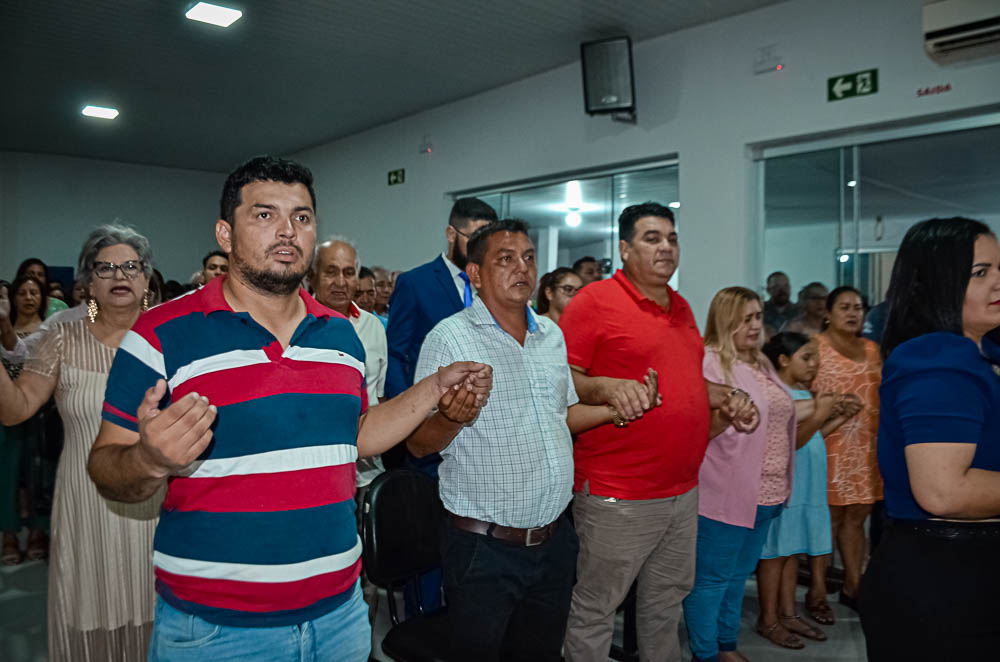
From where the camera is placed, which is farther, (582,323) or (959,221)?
(582,323)

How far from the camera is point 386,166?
8.47 metres

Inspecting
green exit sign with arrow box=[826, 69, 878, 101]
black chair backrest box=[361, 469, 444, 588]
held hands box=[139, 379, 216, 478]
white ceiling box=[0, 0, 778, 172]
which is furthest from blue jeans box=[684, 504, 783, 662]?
white ceiling box=[0, 0, 778, 172]

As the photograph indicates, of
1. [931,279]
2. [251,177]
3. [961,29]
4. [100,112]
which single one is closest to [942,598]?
[931,279]

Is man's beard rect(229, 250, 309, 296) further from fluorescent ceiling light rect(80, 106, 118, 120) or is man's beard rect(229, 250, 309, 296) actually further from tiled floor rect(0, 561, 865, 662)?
fluorescent ceiling light rect(80, 106, 118, 120)

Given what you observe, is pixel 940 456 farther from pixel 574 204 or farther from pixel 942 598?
pixel 574 204

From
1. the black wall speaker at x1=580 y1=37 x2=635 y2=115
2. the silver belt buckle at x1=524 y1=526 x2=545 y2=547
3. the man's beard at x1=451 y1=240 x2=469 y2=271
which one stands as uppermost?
the black wall speaker at x1=580 y1=37 x2=635 y2=115

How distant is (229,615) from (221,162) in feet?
34.8

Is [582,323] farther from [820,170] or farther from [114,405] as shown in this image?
[820,170]

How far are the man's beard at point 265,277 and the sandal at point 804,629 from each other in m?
3.03

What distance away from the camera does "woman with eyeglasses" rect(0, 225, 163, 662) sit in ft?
6.89

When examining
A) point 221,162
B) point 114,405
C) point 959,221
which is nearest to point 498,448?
point 114,405

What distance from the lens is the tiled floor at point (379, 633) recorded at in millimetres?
3076

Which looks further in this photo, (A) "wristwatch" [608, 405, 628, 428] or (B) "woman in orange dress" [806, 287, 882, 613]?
(B) "woman in orange dress" [806, 287, 882, 613]

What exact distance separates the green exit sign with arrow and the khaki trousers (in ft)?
11.5
